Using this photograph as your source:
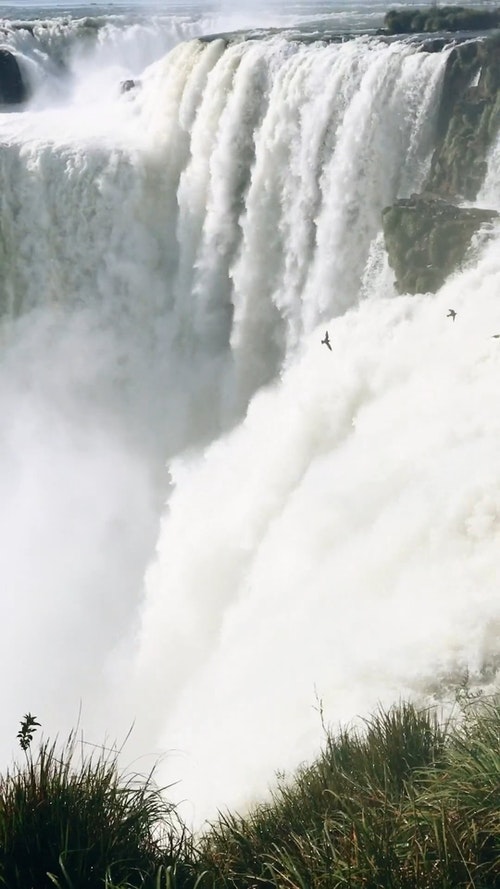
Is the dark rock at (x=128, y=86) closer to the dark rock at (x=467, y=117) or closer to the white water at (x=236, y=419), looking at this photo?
the white water at (x=236, y=419)

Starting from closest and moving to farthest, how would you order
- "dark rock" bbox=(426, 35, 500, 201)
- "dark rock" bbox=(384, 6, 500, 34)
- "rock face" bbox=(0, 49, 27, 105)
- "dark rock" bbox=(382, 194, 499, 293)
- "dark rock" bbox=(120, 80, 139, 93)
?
"dark rock" bbox=(382, 194, 499, 293)
"dark rock" bbox=(426, 35, 500, 201)
"dark rock" bbox=(384, 6, 500, 34)
"dark rock" bbox=(120, 80, 139, 93)
"rock face" bbox=(0, 49, 27, 105)

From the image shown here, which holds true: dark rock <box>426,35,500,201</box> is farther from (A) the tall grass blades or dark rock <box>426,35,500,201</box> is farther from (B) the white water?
(A) the tall grass blades

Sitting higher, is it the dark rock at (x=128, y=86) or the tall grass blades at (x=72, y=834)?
the dark rock at (x=128, y=86)

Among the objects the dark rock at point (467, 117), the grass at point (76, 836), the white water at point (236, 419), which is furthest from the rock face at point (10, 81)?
the grass at point (76, 836)

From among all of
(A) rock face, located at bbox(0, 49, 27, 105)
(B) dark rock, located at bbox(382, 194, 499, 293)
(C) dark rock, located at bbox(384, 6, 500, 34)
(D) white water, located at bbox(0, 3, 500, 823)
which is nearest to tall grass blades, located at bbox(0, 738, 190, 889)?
(D) white water, located at bbox(0, 3, 500, 823)

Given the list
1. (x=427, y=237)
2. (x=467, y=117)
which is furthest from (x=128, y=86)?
(x=427, y=237)

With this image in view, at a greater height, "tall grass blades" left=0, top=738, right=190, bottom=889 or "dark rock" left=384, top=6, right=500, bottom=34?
"dark rock" left=384, top=6, right=500, bottom=34
